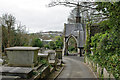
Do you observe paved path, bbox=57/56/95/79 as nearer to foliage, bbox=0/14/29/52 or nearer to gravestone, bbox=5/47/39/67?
gravestone, bbox=5/47/39/67

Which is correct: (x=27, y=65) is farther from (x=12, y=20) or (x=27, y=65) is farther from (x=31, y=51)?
(x=12, y=20)

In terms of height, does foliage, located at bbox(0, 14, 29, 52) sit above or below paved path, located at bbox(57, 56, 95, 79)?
above

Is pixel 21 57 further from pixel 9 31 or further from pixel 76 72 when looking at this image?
pixel 9 31

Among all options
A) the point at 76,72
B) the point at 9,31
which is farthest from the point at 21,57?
the point at 9,31

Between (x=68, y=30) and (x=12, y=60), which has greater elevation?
(x=68, y=30)

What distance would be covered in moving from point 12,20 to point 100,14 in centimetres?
1299

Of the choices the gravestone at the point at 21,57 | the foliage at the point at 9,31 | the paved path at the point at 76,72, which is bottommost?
the paved path at the point at 76,72

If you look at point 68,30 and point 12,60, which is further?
point 68,30

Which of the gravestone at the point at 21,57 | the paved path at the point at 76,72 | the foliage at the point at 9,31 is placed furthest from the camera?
the foliage at the point at 9,31

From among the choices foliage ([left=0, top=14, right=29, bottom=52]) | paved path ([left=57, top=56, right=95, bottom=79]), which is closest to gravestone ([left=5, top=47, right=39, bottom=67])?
paved path ([left=57, top=56, right=95, bottom=79])

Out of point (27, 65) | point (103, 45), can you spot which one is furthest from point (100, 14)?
point (27, 65)

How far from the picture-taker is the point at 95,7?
17.7 feet

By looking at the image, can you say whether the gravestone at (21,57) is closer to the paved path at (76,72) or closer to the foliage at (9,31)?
the paved path at (76,72)

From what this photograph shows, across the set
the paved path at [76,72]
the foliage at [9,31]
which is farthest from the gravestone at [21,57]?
the foliage at [9,31]
